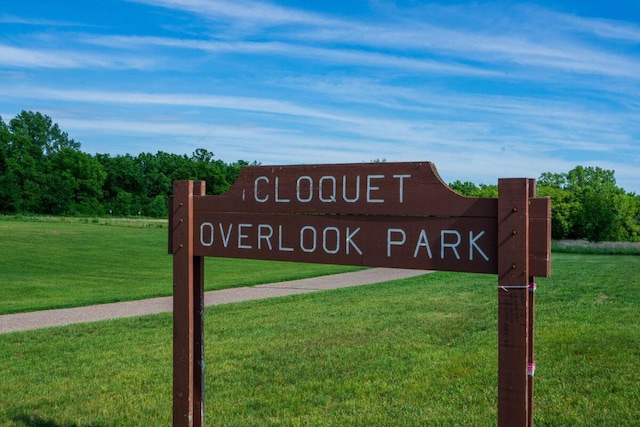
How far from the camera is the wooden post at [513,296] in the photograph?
10.1ft

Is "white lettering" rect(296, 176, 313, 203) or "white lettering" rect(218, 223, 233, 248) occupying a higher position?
"white lettering" rect(296, 176, 313, 203)

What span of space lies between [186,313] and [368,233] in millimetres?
1381

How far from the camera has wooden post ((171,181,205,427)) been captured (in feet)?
13.6

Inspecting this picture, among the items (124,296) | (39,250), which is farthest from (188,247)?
(39,250)

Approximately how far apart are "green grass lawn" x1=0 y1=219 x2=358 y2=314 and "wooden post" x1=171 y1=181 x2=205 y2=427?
9.03m

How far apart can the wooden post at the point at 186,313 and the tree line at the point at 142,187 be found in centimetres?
5410

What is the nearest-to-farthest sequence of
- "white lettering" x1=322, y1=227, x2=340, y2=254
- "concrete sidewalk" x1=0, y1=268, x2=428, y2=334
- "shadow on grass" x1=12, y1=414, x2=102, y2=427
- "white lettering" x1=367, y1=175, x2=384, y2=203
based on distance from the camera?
"white lettering" x1=367, y1=175, x2=384, y2=203 → "white lettering" x1=322, y1=227, x2=340, y2=254 → "shadow on grass" x1=12, y1=414, x2=102, y2=427 → "concrete sidewalk" x1=0, y1=268, x2=428, y2=334

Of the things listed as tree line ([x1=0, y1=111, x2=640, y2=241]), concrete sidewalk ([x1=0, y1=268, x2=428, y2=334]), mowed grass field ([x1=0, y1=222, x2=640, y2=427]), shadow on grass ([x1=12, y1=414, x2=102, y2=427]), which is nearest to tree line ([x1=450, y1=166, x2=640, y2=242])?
tree line ([x1=0, y1=111, x2=640, y2=241])

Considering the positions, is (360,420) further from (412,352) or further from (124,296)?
(124,296)

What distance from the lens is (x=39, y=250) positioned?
88.5 feet

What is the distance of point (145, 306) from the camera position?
1230 centimetres

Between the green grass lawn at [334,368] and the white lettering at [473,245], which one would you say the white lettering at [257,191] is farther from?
the green grass lawn at [334,368]

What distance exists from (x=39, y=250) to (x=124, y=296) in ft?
49.8

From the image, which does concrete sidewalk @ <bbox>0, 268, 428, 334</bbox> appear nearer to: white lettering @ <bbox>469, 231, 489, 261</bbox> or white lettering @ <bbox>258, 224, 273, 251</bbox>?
white lettering @ <bbox>258, 224, 273, 251</bbox>
